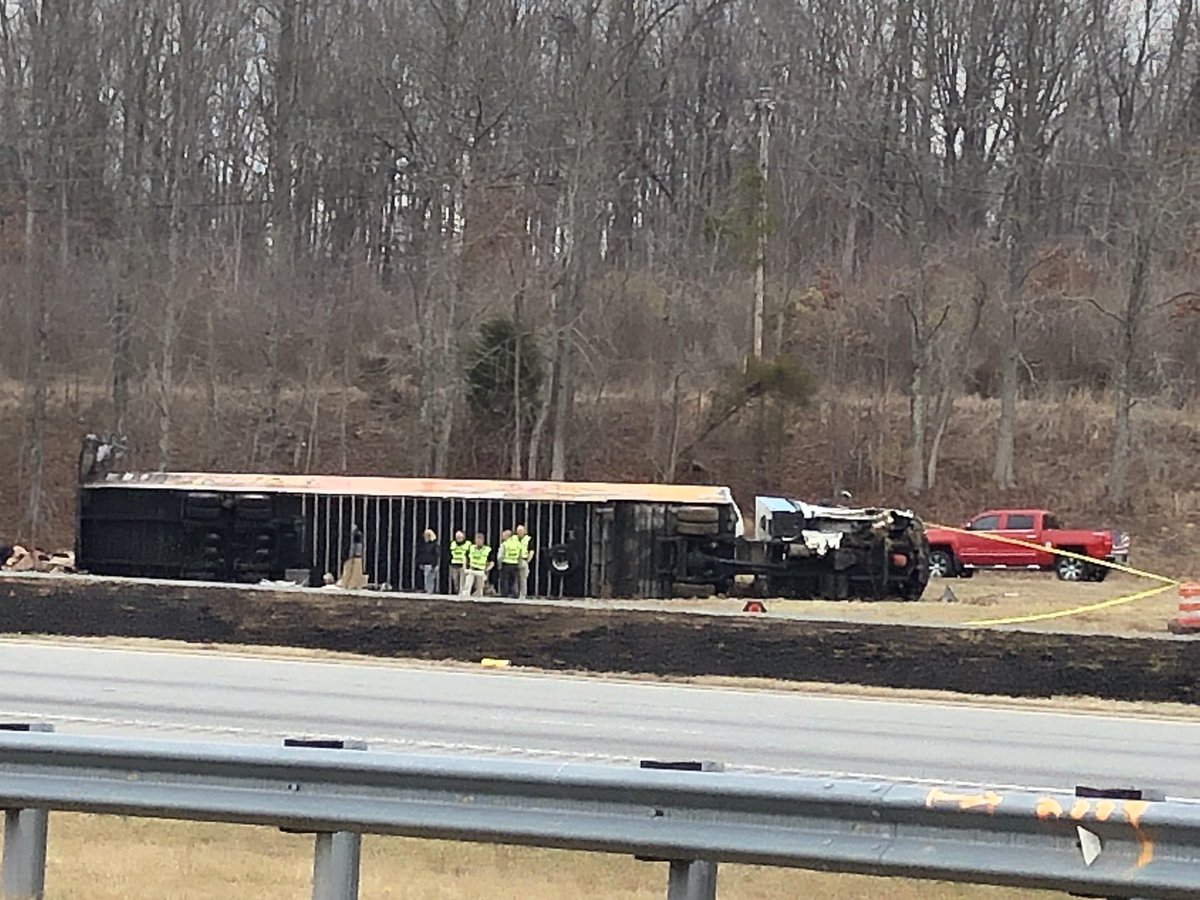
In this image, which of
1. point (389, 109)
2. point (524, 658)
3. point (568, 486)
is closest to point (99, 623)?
point (524, 658)

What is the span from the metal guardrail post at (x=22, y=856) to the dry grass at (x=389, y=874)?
1.06ft

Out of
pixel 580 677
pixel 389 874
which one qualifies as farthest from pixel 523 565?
pixel 389 874

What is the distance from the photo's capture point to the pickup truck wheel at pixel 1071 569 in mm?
39500

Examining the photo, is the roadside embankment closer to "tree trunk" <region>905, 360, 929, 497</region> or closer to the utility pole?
the utility pole

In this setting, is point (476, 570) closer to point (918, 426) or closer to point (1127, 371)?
point (918, 426)

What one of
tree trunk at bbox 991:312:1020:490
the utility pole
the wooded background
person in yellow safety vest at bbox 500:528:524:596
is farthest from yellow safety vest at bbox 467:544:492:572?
tree trunk at bbox 991:312:1020:490

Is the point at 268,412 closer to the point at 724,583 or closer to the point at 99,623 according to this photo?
the point at 724,583

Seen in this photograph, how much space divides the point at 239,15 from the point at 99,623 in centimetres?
3545

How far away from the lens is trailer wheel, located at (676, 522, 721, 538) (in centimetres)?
3209

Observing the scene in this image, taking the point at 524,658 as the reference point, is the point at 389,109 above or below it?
above

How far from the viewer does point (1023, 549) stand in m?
40.0

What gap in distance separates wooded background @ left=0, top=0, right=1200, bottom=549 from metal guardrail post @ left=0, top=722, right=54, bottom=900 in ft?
133

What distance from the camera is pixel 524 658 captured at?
779 inches

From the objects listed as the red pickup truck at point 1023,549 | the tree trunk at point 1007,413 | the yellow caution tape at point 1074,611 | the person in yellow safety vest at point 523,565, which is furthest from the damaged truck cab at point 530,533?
the tree trunk at point 1007,413
